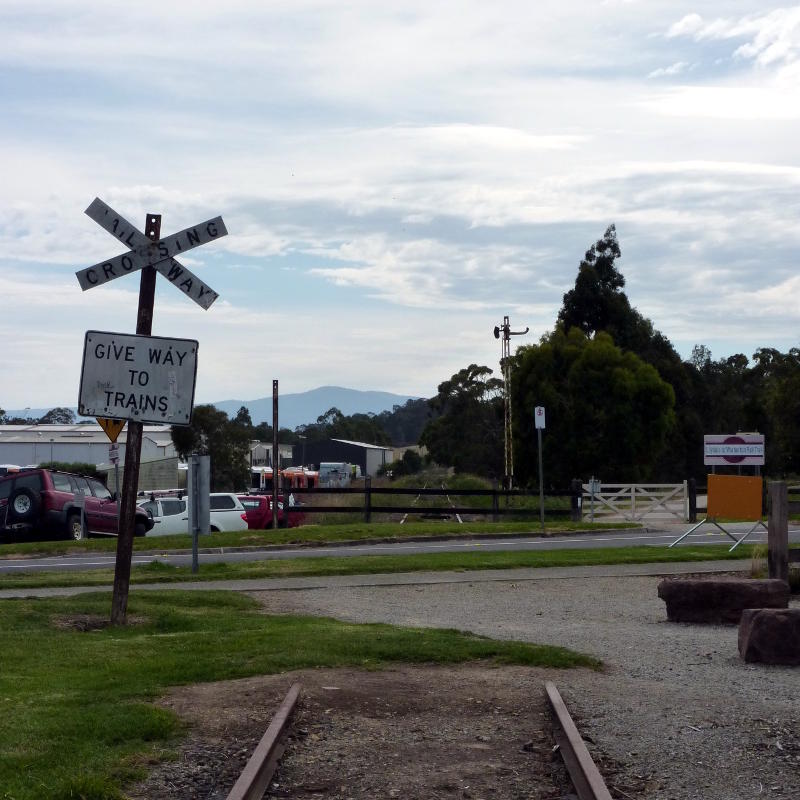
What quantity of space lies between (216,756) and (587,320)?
60122 millimetres

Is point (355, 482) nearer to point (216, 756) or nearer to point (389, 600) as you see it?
point (389, 600)

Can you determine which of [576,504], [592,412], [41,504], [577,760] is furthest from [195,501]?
[592,412]

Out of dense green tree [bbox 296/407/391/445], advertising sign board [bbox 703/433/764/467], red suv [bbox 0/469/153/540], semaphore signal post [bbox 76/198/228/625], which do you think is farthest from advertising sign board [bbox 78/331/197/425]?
dense green tree [bbox 296/407/391/445]

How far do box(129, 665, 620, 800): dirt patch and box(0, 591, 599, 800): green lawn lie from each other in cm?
26

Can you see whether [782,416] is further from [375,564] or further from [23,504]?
[375,564]

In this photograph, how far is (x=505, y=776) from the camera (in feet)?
19.8

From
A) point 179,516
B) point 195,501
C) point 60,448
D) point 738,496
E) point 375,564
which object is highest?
point 60,448

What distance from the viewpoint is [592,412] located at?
52219mm

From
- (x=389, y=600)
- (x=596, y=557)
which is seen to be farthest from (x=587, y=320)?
(x=389, y=600)

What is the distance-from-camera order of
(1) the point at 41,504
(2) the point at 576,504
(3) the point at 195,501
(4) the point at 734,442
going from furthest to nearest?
(2) the point at 576,504
(1) the point at 41,504
(4) the point at 734,442
(3) the point at 195,501

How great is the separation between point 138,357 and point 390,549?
1269 centimetres

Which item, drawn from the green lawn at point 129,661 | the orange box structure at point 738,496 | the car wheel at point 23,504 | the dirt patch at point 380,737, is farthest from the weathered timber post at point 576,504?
the dirt patch at point 380,737

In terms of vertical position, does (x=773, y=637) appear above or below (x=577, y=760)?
above

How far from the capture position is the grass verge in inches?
703
